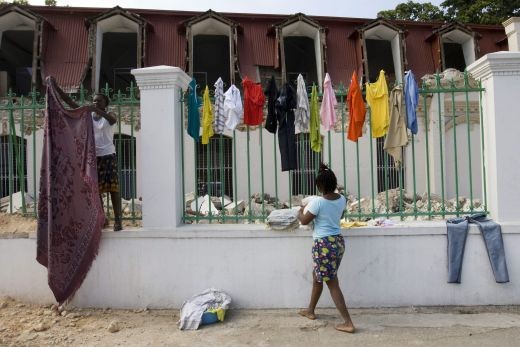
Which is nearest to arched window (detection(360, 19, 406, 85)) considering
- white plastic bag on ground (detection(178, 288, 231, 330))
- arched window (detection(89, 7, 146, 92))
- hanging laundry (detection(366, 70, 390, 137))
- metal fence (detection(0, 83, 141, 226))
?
arched window (detection(89, 7, 146, 92))

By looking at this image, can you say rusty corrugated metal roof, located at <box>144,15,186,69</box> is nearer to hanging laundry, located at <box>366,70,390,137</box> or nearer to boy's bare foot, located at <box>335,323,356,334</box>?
hanging laundry, located at <box>366,70,390,137</box>

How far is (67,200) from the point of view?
462 centimetres

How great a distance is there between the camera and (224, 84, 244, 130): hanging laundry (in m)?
4.95

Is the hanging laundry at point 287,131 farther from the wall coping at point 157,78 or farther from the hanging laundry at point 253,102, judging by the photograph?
the wall coping at point 157,78

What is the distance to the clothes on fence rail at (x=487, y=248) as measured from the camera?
14.8 feet

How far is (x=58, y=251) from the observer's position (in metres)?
4.52

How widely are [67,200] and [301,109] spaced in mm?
2618

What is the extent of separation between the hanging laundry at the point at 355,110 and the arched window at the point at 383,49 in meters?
8.26

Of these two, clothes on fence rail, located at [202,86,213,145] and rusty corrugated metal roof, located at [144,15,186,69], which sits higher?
rusty corrugated metal roof, located at [144,15,186,69]

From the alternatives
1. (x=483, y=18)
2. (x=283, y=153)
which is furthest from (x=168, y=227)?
(x=483, y=18)

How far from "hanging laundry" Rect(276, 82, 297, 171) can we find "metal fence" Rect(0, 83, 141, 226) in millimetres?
1591

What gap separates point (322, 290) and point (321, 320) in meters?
0.28

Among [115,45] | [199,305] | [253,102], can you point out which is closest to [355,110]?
[253,102]

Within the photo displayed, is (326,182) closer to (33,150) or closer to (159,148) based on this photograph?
(159,148)
